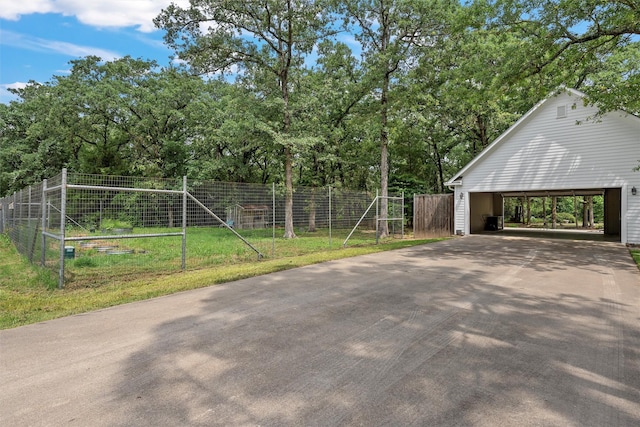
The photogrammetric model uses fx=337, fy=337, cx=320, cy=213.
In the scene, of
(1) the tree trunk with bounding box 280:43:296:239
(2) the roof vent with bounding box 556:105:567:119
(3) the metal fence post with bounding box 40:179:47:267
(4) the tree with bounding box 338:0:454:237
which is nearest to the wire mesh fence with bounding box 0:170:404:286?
(3) the metal fence post with bounding box 40:179:47:267

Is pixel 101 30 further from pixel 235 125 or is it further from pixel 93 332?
pixel 93 332

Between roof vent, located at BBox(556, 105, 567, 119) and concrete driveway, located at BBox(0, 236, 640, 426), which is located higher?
roof vent, located at BBox(556, 105, 567, 119)

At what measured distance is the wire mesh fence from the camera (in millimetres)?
6761

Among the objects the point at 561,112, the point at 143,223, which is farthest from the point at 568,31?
the point at 143,223

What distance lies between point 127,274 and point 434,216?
554 inches

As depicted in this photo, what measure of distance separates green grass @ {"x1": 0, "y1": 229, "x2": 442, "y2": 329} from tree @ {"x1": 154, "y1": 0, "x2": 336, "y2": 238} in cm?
443

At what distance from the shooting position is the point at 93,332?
383cm

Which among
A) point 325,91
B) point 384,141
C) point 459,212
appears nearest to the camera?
point 459,212

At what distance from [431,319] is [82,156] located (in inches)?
1208

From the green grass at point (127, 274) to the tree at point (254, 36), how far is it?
14.5 ft

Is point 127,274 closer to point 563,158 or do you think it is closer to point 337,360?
point 337,360

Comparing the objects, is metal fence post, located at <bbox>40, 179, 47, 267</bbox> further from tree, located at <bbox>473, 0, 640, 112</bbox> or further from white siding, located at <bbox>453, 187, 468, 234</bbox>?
white siding, located at <bbox>453, 187, 468, 234</bbox>

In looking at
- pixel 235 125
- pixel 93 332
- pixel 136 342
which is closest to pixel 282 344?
pixel 136 342

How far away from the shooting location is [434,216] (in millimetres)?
17094
